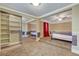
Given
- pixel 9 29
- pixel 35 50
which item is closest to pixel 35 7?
pixel 9 29

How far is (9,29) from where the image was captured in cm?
243

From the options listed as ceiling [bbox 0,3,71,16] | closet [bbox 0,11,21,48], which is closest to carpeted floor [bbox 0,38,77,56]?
closet [bbox 0,11,21,48]

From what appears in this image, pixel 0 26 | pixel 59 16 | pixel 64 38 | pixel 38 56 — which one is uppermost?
pixel 59 16

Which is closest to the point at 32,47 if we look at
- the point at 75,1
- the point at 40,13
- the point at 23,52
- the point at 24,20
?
the point at 23,52

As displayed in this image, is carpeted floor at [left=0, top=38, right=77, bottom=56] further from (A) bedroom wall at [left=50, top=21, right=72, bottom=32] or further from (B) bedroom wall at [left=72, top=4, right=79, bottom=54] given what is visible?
(A) bedroom wall at [left=50, top=21, right=72, bottom=32]

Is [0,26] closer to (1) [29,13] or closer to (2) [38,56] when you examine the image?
(1) [29,13]

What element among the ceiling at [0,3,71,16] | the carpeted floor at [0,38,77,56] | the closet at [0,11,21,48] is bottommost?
the carpeted floor at [0,38,77,56]

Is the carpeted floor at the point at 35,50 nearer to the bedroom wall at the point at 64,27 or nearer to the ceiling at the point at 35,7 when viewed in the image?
the bedroom wall at the point at 64,27

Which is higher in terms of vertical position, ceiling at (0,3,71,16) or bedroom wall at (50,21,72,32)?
ceiling at (0,3,71,16)

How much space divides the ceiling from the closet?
20cm

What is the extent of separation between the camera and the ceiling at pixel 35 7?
231 centimetres

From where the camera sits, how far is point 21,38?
2.50 meters

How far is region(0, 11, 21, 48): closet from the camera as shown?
236 cm

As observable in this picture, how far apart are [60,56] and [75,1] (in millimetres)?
1165
